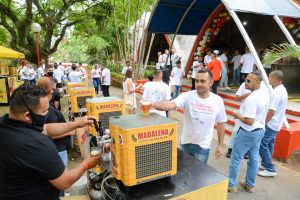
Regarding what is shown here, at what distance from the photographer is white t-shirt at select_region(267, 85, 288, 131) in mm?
4414

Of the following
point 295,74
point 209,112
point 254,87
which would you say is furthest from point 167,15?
point 209,112

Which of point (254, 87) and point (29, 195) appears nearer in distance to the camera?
point (29, 195)

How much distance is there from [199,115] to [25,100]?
6.35ft

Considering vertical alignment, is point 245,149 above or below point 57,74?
below

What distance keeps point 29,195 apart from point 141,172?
0.76 metres

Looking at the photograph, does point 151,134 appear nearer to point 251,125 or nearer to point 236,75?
point 251,125

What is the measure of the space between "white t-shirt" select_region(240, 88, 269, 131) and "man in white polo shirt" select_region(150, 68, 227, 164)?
610 mm

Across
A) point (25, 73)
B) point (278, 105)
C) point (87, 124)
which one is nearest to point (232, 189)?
point (278, 105)

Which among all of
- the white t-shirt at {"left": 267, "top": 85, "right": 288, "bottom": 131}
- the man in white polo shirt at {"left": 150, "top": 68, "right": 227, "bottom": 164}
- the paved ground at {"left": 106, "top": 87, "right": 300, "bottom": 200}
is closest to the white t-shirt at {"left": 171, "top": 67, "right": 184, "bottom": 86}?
the paved ground at {"left": 106, "top": 87, "right": 300, "bottom": 200}

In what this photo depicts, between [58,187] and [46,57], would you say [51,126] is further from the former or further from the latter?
[46,57]

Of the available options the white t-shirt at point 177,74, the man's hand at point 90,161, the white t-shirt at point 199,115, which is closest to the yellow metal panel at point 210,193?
the man's hand at point 90,161

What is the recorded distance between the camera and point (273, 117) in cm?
457

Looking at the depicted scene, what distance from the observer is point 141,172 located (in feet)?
5.89

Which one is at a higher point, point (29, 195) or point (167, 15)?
point (167, 15)
